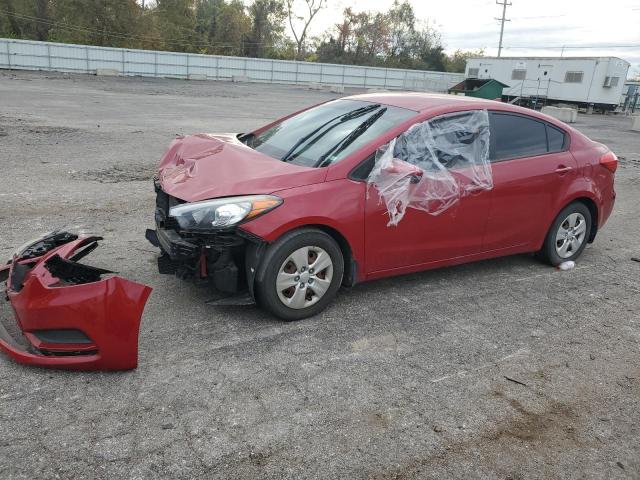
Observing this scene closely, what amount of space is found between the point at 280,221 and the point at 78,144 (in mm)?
8109

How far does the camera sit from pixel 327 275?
406 cm

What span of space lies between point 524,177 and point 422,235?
1.23 metres

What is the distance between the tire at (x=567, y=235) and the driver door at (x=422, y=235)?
→ 996 millimetres

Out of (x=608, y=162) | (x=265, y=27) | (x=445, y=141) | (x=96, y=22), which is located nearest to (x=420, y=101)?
(x=445, y=141)

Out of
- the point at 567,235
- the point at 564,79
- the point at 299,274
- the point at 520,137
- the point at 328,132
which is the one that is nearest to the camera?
the point at 299,274

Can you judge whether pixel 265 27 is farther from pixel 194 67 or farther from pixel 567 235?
pixel 567 235

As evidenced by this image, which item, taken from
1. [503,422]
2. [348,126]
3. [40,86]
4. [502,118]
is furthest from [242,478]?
[40,86]

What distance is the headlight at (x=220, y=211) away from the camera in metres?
3.66

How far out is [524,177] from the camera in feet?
16.4

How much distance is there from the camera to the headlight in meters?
3.66

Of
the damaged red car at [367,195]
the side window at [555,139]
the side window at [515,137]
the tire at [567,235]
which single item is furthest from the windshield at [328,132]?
the tire at [567,235]

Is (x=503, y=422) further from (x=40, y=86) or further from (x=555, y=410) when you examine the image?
(x=40, y=86)

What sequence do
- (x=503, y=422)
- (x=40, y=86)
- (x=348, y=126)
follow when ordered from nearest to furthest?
(x=503, y=422) < (x=348, y=126) < (x=40, y=86)

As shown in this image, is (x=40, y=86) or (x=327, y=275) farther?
(x=40, y=86)
